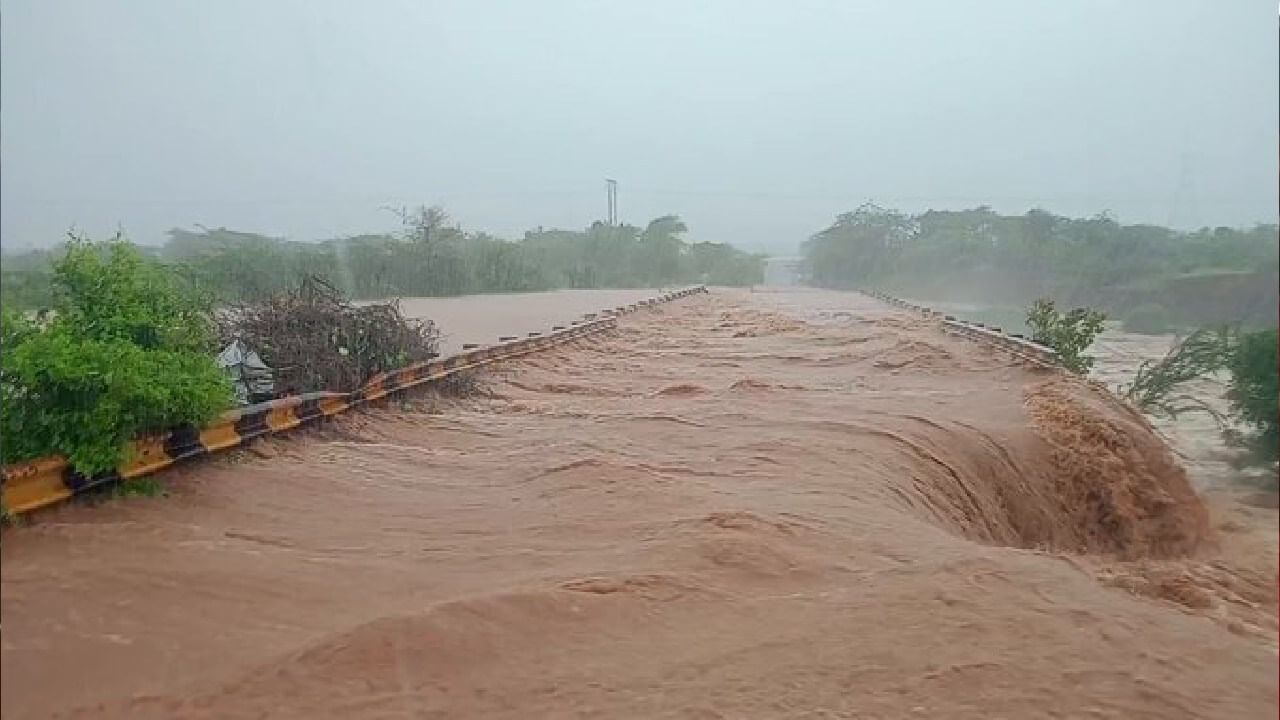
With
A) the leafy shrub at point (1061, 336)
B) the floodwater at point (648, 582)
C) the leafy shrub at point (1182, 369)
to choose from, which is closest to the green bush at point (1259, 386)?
the leafy shrub at point (1182, 369)

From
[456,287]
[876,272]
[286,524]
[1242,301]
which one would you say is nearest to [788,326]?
[876,272]

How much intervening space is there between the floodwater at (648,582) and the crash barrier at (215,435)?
0.12m

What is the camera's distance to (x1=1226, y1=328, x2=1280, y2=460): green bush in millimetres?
2252

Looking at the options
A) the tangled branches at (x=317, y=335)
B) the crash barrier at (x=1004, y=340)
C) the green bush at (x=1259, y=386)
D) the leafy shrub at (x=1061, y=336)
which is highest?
the green bush at (x=1259, y=386)

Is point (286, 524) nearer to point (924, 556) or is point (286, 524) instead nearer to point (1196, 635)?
point (924, 556)

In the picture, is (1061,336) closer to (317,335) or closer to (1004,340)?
(1004,340)

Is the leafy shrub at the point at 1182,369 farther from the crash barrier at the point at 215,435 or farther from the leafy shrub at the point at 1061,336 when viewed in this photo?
the leafy shrub at the point at 1061,336

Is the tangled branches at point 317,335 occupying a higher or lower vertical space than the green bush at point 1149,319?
lower

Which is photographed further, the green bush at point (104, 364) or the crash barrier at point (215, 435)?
the green bush at point (104, 364)

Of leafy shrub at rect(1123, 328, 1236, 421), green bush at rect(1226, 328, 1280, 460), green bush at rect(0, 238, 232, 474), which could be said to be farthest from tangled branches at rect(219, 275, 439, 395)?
green bush at rect(1226, 328, 1280, 460)

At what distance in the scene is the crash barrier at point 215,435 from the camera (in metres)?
3.63

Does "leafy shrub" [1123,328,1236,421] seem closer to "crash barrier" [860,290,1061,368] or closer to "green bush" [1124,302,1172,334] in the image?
"green bush" [1124,302,1172,334]

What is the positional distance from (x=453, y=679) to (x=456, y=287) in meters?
19.2

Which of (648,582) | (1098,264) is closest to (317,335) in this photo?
(648,582)
